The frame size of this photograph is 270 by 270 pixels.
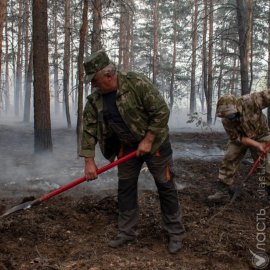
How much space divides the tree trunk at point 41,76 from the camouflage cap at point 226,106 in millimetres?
5282

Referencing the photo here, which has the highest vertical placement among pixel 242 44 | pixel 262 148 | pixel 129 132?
pixel 242 44

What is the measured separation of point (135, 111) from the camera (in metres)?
2.88

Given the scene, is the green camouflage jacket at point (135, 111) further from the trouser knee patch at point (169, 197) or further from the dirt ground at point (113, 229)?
the dirt ground at point (113, 229)

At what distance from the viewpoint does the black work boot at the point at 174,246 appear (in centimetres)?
296

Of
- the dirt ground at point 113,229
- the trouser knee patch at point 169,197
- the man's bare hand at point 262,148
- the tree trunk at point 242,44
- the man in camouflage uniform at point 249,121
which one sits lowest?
the dirt ground at point 113,229

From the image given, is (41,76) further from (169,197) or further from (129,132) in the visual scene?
(169,197)

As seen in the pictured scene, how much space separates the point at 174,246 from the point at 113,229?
2.80ft

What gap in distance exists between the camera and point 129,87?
9.45 feet

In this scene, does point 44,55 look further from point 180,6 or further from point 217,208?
point 180,6

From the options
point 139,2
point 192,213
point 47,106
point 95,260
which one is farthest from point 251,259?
point 139,2

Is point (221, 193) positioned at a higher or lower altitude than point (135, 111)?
lower

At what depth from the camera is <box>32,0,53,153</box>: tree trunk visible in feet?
24.4

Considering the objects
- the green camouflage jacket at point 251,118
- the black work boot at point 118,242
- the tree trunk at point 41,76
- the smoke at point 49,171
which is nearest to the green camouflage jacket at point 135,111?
the black work boot at point 118,242

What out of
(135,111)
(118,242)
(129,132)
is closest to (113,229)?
(118,242)
